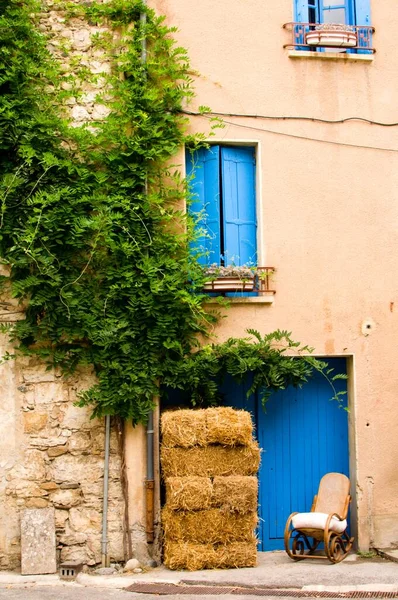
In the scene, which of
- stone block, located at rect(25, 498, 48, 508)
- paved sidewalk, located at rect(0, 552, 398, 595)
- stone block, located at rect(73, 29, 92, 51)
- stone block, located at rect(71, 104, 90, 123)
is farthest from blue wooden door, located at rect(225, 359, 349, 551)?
stone block, located at rect(73, 29, 92, 51)

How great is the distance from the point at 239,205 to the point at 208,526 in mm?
3562

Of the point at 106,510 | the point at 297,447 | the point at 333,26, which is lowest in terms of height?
the point at 106,510

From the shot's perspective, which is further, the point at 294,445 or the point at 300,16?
the point at 300,16

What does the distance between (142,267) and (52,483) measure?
246 centimetres

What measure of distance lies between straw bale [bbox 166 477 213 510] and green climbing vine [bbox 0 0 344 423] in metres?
0.86

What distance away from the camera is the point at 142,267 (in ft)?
30.2

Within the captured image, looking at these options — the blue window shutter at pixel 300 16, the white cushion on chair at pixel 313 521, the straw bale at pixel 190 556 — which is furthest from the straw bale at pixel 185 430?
the blue window shutter at pixel 300 16

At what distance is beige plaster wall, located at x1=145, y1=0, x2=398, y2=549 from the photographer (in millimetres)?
9758

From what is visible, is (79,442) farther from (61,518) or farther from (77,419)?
(61,518)

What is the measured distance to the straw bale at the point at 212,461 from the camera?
29.2 feet

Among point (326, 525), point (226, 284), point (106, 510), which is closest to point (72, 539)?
point (106, 510)

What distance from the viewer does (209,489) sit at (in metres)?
8.76

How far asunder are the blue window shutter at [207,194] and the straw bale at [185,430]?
1812 mm

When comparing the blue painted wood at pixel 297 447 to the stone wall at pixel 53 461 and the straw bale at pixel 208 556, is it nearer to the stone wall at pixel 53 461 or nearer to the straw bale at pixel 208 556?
the straw bale at pixel 208 556
